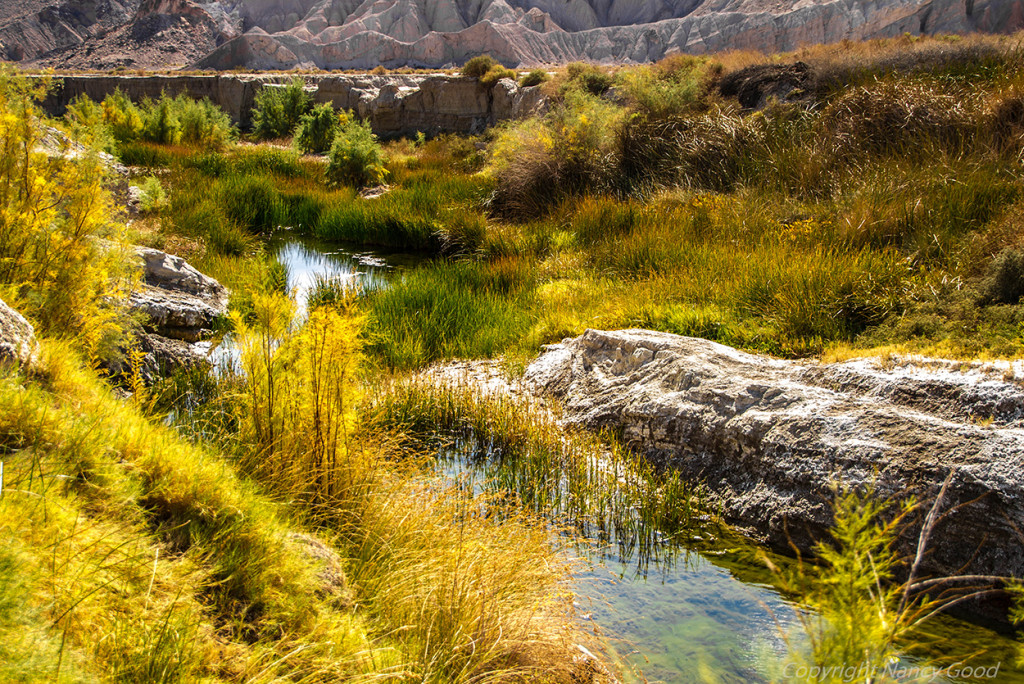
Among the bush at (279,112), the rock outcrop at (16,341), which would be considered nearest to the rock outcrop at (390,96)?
the bush at (279,112)

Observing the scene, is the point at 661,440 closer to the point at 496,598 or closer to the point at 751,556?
the point at 751,556

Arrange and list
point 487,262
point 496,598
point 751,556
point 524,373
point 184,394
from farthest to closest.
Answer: point 487,262, point 524,373, point 184,394, point 751,556, point 496,598

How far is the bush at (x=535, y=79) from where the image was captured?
24.8 meters

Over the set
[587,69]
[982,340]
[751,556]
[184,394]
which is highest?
[587,69]

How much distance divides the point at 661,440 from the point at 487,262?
5.18 m

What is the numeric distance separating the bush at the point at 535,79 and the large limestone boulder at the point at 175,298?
1986 cm

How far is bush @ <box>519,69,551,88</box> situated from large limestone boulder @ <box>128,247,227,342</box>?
19.9 meters

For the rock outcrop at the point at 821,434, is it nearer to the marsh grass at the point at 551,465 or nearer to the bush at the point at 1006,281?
the marsh grass at the point at 551,465

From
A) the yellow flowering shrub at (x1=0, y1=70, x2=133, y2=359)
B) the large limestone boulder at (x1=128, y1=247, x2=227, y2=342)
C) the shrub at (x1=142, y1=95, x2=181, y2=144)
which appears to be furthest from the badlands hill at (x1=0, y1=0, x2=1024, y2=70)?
the yellow flowering shrub at (x1=0, y1=70, x2=133, y2=359)

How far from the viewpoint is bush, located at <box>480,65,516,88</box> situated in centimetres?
2778

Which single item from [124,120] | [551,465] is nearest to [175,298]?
[551,465]

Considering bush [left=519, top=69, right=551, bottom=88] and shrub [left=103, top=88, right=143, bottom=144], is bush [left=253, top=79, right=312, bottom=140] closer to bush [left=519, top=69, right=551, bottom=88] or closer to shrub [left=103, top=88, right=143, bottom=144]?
shrub [left=103, top=88, right=143, bottom=144]

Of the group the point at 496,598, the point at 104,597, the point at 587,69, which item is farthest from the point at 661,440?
the point at 587,69

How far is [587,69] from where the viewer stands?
68.6ft
